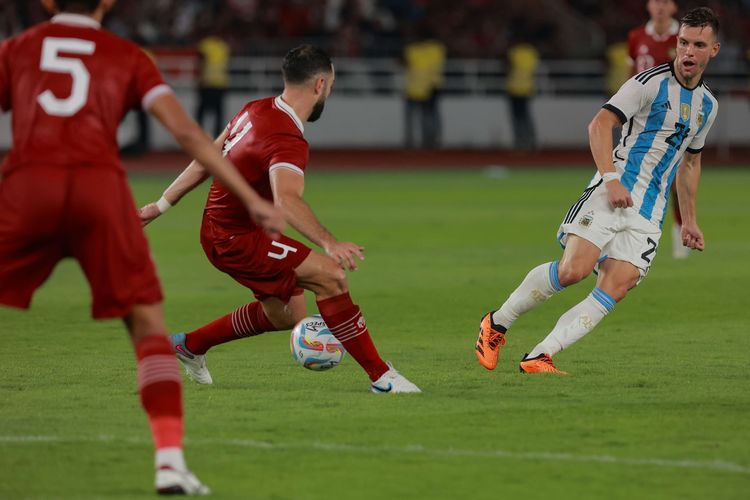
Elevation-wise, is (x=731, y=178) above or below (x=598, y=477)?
below

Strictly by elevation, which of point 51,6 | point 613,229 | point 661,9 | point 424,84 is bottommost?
point 424,84

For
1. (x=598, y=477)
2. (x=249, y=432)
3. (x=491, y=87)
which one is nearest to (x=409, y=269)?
(x=249, y=432)

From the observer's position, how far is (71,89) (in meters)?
5.27

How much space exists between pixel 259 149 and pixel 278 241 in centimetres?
49

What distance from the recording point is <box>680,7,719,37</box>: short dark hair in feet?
26.8

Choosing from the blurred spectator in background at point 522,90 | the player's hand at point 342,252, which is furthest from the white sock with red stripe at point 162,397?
the blurred spectator in background at point 522,90

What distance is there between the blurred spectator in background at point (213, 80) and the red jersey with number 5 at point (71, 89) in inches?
917

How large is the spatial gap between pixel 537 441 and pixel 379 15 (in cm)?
2773

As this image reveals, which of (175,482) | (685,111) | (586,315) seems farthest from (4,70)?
(685,111)

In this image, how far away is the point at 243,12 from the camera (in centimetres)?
3219

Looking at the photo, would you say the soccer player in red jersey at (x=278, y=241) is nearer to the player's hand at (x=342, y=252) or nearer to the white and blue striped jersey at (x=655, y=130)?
the player's hand at (x=342, y=252)

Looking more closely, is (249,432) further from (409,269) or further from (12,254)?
(409,269)

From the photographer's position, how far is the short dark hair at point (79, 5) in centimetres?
536

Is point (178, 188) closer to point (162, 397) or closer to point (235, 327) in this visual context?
point (235, 327)
